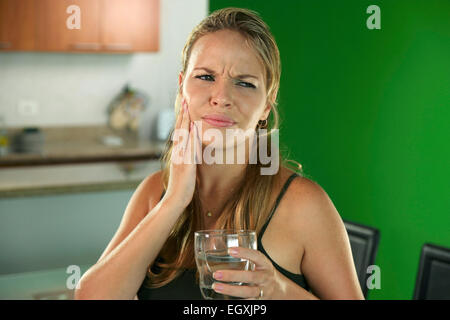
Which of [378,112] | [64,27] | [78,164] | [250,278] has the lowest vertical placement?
[78,164]

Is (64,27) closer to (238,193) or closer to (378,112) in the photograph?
(378,112)

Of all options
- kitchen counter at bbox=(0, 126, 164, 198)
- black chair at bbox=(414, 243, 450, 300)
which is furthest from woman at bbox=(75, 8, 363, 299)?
kitchen counter at bbox=(0, 126, 164, 198)

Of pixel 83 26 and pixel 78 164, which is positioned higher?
pixel 83 26

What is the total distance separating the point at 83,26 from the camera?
4.50 meters

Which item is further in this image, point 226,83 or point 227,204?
point 227,204

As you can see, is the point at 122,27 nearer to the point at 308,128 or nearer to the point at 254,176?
the point at 308,128

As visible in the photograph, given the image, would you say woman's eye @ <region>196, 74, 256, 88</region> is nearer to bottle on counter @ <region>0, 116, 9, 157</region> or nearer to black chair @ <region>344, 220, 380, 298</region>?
black chair @ <region>344, 220, 380, 298</region>

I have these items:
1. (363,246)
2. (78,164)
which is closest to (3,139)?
(78,164)

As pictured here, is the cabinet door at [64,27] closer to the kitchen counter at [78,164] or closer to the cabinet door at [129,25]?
the cabinet door at [129,25]

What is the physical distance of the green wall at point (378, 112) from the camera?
5.67 feet

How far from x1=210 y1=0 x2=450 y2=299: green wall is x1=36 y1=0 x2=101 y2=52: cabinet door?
2.70 meters

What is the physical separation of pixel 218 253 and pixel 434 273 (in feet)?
2.63

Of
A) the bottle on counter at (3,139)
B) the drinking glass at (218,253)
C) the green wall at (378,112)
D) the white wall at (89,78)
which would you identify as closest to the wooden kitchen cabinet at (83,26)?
the white wall at (89,78)

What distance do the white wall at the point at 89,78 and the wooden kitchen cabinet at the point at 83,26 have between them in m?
0.33
